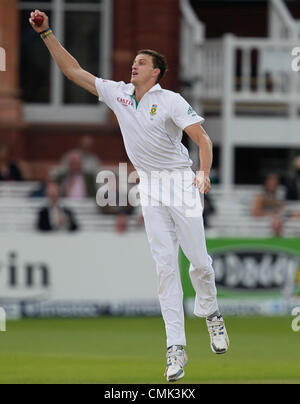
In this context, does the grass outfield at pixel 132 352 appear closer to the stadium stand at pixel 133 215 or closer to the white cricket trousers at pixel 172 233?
the white cricket trousers at pixel 172 233

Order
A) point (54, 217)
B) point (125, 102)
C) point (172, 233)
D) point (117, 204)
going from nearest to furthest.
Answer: point (125, 102) → point (172, 233) → point (54, 217) → point (117, 204)

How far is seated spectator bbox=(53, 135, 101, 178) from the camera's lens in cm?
1827

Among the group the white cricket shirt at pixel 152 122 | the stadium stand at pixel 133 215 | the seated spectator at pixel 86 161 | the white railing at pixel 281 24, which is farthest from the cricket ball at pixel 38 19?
the white railing at pixel 281 24

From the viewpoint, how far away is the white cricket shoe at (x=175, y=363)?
355 inches

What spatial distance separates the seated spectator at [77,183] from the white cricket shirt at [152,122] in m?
8.60

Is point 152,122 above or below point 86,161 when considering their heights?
below

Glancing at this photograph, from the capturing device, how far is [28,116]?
2056 cm

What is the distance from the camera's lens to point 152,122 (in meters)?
9.15

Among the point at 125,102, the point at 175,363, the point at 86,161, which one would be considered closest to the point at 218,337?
the point at 175,363

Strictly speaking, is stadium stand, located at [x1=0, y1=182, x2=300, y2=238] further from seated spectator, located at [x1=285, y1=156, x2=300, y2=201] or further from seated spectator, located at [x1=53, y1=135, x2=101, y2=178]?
seated spectator, located at [x1=53, y1=135, x2=101, y2=178]

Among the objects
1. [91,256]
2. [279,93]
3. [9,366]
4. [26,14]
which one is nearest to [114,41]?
[26,14]

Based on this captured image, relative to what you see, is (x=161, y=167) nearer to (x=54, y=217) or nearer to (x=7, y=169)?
(x=54, y=217)

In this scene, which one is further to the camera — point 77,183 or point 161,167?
point 77,183

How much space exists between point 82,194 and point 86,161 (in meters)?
0.79
